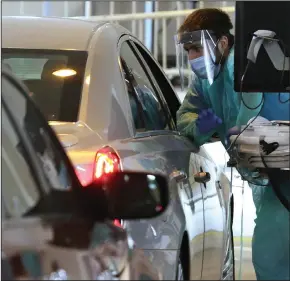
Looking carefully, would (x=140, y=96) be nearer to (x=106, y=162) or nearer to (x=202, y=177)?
(x=202, y=177)

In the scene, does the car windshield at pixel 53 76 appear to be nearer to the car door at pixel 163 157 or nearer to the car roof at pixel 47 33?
the car roof at pixel 47 33

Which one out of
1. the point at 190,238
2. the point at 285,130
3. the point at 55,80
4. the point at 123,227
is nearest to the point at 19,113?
the point at 123,227

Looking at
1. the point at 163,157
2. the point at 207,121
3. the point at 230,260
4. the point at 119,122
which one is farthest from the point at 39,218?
the point at 230,260

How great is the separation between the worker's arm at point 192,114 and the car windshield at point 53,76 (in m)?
0.76

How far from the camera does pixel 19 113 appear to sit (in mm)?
1850

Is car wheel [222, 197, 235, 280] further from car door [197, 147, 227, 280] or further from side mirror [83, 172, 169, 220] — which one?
side mirror [83, 172, 169, 220]

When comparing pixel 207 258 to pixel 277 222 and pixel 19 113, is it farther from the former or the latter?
pixel 19 113

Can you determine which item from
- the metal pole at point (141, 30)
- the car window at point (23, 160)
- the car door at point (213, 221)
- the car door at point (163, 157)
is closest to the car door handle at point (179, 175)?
the car door at point (163, 157)

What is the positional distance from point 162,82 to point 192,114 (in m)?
0.39

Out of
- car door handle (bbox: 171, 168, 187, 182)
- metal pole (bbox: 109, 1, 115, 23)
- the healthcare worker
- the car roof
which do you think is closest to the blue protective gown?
the healthcare worker

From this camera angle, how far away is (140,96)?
3.20 metres

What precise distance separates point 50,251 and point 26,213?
0.36ft

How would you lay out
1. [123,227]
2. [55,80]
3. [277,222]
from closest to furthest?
[123,227], [55,80], [277,222]

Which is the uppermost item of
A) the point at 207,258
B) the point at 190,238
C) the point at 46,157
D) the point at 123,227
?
the point at 46,157
